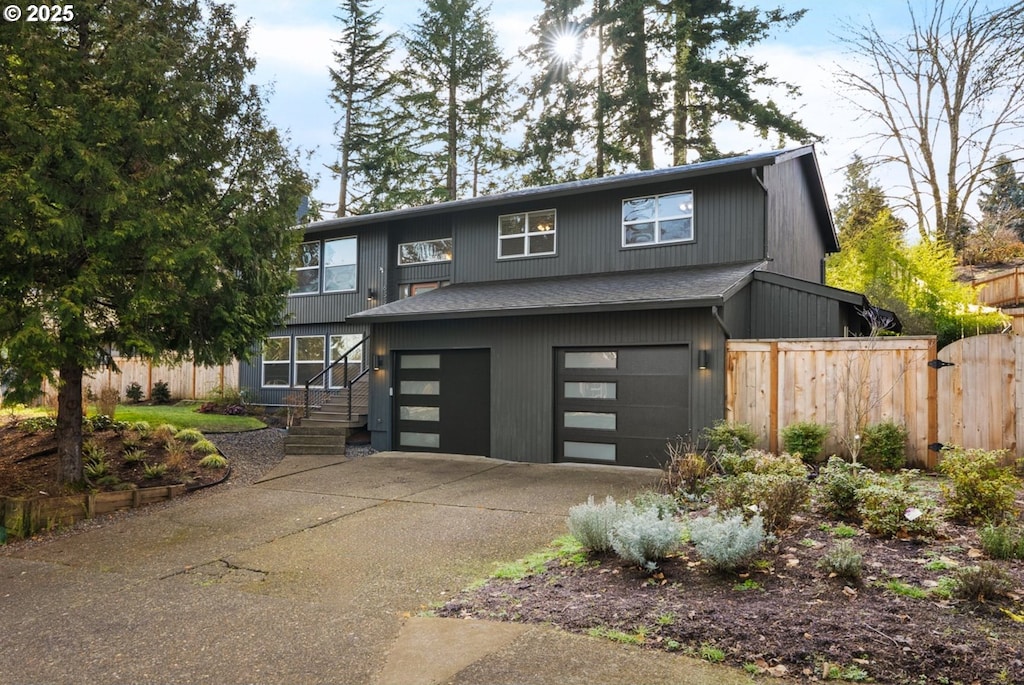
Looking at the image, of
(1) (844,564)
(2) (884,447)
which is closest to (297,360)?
(2) (884,447)

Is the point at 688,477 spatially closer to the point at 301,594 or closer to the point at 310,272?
the point at 301,594

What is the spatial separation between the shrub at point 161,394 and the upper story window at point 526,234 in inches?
501

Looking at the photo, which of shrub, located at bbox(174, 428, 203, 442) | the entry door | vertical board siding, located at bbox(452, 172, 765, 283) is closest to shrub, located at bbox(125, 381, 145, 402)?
shrub, located at bbox(174, 428, 203, 442)

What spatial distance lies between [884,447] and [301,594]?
770cm

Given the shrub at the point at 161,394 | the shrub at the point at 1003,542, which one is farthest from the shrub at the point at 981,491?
the shrub at the point at 161,394

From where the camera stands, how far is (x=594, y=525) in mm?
5441

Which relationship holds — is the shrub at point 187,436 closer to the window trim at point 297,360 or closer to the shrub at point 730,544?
the window trim at point 297,360

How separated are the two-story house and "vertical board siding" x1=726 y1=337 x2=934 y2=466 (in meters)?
0.48

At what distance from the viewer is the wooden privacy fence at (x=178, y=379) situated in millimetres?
20141

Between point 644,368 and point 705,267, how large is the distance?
2.97 m

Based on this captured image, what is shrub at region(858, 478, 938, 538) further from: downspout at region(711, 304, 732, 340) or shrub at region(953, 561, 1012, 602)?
downspout at region(711, 304, 732, 340)

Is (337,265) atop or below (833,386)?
atop

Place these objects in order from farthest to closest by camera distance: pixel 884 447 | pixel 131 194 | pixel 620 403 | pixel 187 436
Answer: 1. pixel 187 436
2. pixel 620 403
3. pixel 884 447
4. pixel 131 194

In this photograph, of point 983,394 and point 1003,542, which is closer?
point 1003,542
